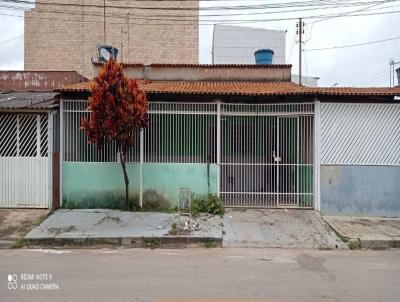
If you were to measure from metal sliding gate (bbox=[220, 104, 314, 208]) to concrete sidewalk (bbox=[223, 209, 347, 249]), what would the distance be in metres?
0.43

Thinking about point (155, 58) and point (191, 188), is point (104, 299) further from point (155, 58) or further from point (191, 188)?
point (155, 58)

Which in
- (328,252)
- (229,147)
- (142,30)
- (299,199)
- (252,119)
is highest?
(142,30)

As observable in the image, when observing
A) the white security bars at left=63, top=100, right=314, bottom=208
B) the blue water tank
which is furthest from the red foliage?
the blue water tank

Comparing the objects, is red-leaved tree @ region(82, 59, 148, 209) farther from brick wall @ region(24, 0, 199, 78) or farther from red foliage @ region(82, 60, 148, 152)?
brick wall @ region(24, 0, 199, 78)

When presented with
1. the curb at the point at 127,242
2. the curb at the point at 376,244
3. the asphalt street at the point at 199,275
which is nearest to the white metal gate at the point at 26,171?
the curb at the point at 127,242

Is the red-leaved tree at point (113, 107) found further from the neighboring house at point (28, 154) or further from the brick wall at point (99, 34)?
the brick wall at point (99, 34)

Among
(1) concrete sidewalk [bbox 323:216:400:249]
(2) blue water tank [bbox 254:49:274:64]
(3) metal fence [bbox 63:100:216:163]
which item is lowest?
(1) concrete sidewalk [bbox 323:216:400:249]

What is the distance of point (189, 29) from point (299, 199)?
22.3 m

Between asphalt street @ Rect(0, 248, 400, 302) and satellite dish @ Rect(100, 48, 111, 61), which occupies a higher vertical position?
satellite dish @ Rect(100, 48, 111, 61)

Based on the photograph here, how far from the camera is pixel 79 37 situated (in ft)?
97.9

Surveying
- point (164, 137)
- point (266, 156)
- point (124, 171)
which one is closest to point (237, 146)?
point (266, 156)

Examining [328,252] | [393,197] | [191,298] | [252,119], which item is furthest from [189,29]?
[191,298]

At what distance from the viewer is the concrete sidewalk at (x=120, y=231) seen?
28.3ft

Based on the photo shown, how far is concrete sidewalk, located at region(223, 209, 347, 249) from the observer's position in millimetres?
8672
